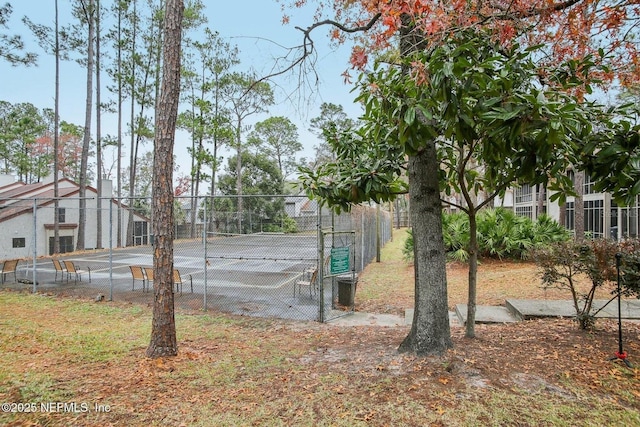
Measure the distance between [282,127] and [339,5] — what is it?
42.9 m

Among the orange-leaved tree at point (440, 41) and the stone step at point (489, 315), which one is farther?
the stone step at point (489, 315)

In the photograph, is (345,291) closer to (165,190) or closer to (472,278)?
(472,278)

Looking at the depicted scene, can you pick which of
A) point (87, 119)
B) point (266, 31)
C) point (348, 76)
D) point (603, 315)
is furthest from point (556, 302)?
point (87, 119)

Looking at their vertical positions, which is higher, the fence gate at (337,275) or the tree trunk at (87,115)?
the tree trunk at (87,115)

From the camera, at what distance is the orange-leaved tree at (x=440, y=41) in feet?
12.3

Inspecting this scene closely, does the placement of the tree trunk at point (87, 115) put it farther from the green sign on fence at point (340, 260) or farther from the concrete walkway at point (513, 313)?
the concrete walkway at point (513, 313)

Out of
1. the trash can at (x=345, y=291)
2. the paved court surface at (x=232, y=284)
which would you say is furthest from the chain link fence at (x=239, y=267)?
the trash can at (x=345, y=291)

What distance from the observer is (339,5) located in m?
5.39

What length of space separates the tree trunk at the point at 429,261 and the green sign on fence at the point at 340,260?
9.24 ft

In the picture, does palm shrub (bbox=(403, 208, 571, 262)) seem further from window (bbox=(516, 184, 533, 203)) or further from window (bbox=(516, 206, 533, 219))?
window (bbox=(516, 184, 533, 203))

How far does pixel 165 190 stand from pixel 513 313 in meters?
6.02

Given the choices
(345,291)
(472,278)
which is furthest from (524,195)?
(472,278)

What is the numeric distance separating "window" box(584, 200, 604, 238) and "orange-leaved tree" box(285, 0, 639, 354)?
13.4m

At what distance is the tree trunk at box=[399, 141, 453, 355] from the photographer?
13.9 feet
